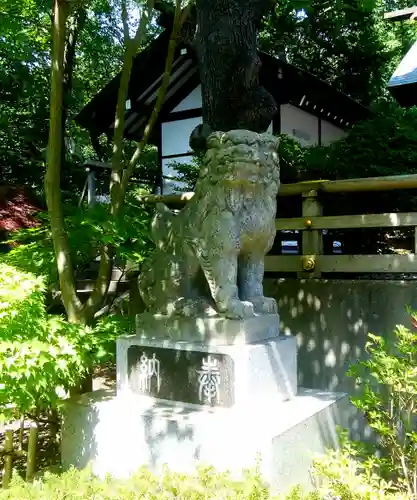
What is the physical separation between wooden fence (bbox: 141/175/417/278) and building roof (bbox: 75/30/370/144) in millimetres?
5511

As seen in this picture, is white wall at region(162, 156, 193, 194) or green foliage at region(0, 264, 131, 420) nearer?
green foliage at region(0, 264, 131, 420)

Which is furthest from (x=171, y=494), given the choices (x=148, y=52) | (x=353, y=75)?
(x=353, y=75)

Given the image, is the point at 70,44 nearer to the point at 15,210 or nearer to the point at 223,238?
the point at 15,210

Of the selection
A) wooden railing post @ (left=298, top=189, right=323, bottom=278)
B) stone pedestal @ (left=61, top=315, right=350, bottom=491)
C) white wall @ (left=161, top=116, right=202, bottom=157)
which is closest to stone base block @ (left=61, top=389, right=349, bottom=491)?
stone pedestal @ (left=61, top=315, right=350, bottom=491)

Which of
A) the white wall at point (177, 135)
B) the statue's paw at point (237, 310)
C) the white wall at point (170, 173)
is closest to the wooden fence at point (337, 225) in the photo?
the statue's paw at point (237, 310)

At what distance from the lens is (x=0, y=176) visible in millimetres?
11828

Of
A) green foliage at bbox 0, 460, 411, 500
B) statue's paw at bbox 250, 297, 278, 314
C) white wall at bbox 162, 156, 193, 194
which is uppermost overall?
white wall at bbox 162, 156, 193, 194

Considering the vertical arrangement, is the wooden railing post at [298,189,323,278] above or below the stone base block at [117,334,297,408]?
above

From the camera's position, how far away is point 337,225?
5.38m

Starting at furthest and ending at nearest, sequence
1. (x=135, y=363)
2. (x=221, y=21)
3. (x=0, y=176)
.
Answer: (x=0, y=176)
(x=221, y=21)
(x=135, y=363)

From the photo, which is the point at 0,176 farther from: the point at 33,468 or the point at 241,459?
the point at 241,459

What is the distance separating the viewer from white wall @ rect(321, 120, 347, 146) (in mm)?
12323

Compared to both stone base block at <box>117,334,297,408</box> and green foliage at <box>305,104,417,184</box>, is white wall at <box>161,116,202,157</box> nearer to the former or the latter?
green foliage at <box>305,104,417,184</box>

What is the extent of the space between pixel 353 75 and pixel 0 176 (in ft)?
34.1
